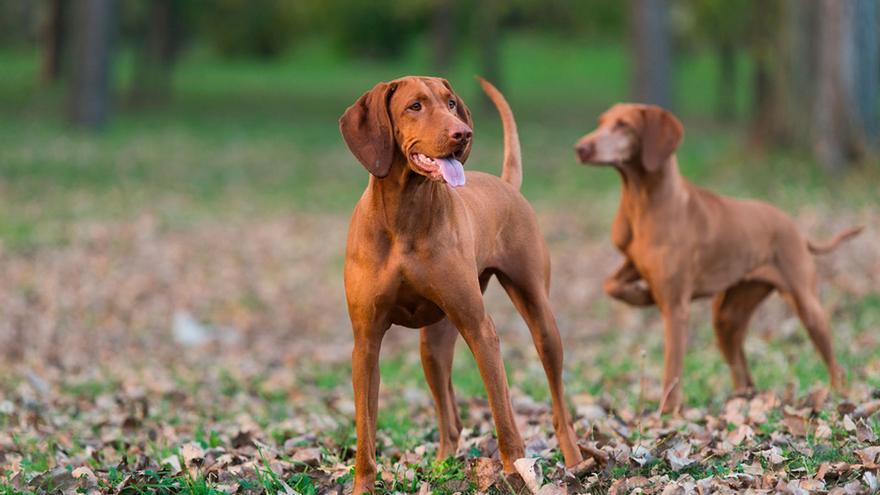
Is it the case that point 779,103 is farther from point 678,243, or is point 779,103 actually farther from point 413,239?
point 413,239

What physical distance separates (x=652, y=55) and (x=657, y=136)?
1850cm

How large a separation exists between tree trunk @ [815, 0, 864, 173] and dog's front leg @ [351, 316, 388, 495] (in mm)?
11937

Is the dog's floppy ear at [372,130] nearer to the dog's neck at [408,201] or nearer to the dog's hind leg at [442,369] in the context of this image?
the dog's neck at [408,201]

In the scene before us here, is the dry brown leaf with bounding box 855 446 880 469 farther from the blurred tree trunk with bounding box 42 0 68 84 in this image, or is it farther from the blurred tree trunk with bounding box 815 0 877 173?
the blurred tree trunk with bounding box 42 0 68 84

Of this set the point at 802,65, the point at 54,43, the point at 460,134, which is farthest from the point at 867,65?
the point at 54,43

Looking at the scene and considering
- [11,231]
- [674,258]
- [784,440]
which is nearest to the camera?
[784,440]

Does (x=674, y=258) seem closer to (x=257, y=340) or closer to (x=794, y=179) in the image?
(x=257, y=340)

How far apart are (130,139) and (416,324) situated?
22347mm

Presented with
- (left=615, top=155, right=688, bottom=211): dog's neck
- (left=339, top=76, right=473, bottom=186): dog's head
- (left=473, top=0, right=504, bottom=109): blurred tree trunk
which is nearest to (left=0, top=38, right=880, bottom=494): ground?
(left=615, top=155, right=688, bottom=211): dog's neck

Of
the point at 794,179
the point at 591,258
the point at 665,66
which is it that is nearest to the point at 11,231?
the point at 591,258

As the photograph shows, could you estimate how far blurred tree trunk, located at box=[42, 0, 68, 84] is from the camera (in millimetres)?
34375

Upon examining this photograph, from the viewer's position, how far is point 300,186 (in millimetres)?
21547

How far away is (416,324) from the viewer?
4.91 meters

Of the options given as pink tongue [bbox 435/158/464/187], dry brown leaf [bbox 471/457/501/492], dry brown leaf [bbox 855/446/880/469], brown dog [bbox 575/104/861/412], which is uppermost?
pink tongue [bbox 435/158/464/187]
